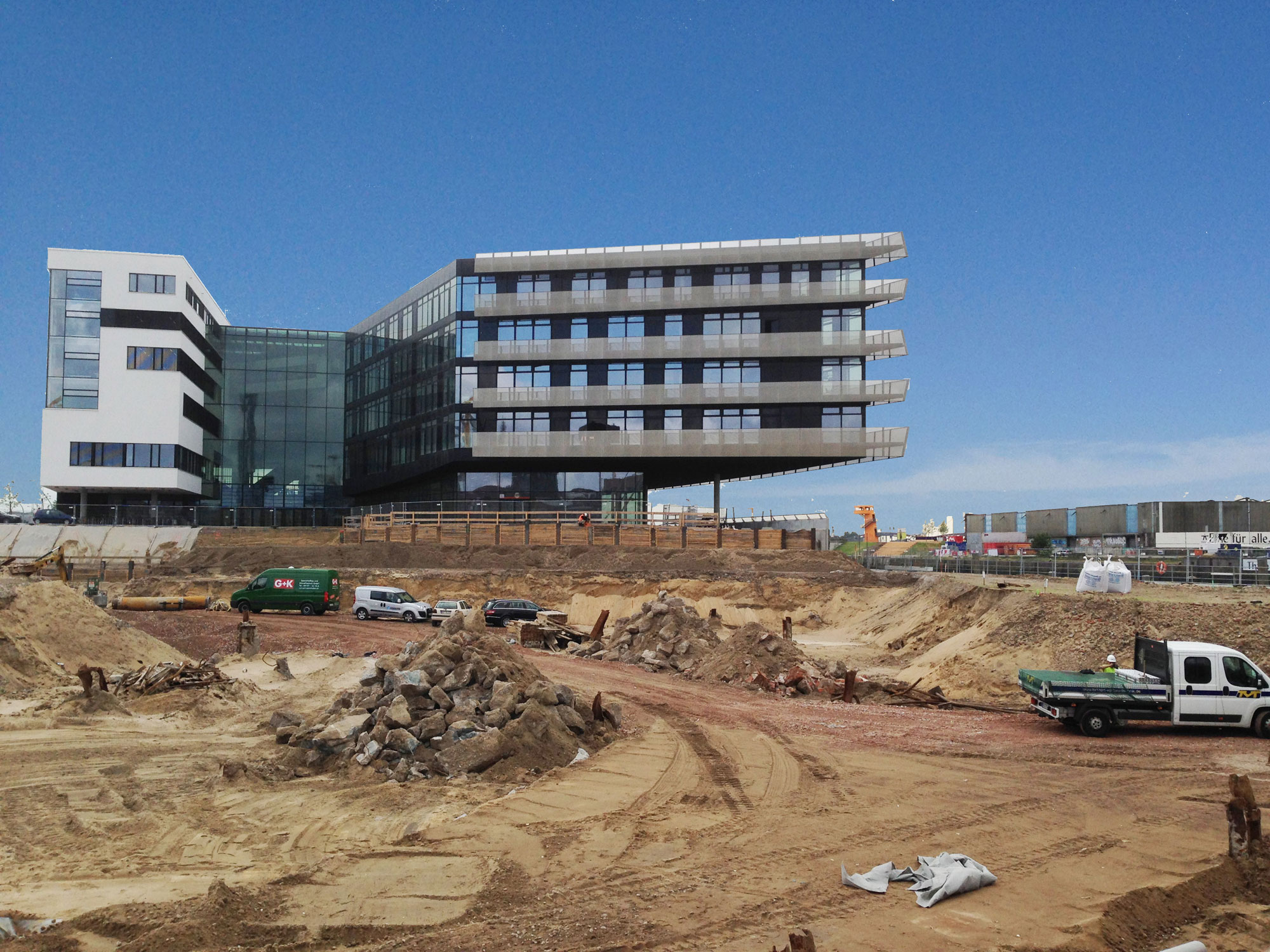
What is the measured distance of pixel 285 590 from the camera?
42812mm

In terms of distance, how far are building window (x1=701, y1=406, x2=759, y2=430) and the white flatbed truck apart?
43462mm

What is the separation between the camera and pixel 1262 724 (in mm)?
18125

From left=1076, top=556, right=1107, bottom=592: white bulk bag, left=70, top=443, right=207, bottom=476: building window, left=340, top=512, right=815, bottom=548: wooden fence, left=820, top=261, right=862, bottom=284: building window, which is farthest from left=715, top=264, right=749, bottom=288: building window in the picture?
left=70, top=443, right=207, bottom=476: building window

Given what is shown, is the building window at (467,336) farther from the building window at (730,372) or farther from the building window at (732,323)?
the building window at (730,372)

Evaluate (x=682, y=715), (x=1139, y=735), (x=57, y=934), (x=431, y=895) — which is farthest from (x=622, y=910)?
(x=1139, y=735)

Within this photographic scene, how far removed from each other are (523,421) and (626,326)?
31.9ft

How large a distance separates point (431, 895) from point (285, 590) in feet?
118

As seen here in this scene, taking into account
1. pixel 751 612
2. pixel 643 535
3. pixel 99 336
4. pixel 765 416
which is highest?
pixel 99 336

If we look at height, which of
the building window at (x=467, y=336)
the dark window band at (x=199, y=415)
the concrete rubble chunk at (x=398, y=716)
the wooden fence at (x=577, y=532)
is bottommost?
A: the concrete rubble chunk at (x=398, y=716)

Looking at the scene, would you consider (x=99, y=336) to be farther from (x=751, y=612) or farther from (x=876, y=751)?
(x=876, y=751)

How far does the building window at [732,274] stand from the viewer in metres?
61.9

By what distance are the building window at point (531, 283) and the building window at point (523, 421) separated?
8465mm

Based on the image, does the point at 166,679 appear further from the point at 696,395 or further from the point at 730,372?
the point at 730,372

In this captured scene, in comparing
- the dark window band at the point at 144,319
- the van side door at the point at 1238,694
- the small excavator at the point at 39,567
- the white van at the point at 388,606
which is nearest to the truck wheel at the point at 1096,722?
the van side door at the point at 1238,694
